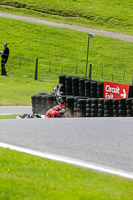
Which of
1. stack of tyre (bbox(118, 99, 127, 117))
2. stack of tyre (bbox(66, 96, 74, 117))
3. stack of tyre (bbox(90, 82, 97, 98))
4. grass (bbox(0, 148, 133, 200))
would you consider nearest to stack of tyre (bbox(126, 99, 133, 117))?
stack of tyre (bbox(118, 99, 127, 117))

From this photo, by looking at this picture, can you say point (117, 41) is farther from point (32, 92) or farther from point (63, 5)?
point (32, 92)

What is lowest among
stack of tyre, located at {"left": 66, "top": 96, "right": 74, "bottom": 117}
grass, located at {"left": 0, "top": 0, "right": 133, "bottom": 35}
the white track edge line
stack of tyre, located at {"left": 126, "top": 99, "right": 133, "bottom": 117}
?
stack of tyre, located at {"left": 66, "top": 96, "right": 74, "bottom": 117}

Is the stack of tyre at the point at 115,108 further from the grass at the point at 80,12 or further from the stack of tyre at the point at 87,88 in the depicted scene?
the grass at the point at 80,12

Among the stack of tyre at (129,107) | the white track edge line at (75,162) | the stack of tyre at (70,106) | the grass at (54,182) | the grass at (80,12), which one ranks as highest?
the grass at (80,12)

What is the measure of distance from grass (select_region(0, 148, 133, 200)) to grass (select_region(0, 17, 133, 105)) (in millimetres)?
17409

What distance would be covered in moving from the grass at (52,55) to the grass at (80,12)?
5929mm

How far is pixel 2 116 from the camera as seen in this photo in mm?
16547

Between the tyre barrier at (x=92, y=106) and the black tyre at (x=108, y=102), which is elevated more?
the black tyre at (x=108, y=102)

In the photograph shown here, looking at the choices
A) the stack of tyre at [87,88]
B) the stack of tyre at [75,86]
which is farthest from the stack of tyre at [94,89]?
the stack of tyre at [75,86]

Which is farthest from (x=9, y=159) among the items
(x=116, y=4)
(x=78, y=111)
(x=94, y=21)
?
(x=116, y=4)

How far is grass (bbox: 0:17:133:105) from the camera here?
29438 mm

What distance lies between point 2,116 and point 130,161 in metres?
8.95

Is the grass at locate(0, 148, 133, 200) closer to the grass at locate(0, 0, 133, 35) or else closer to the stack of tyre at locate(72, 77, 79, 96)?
the stack of tyre at locate(72, 77, 79, 96)

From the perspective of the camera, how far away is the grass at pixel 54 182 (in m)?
5.87
